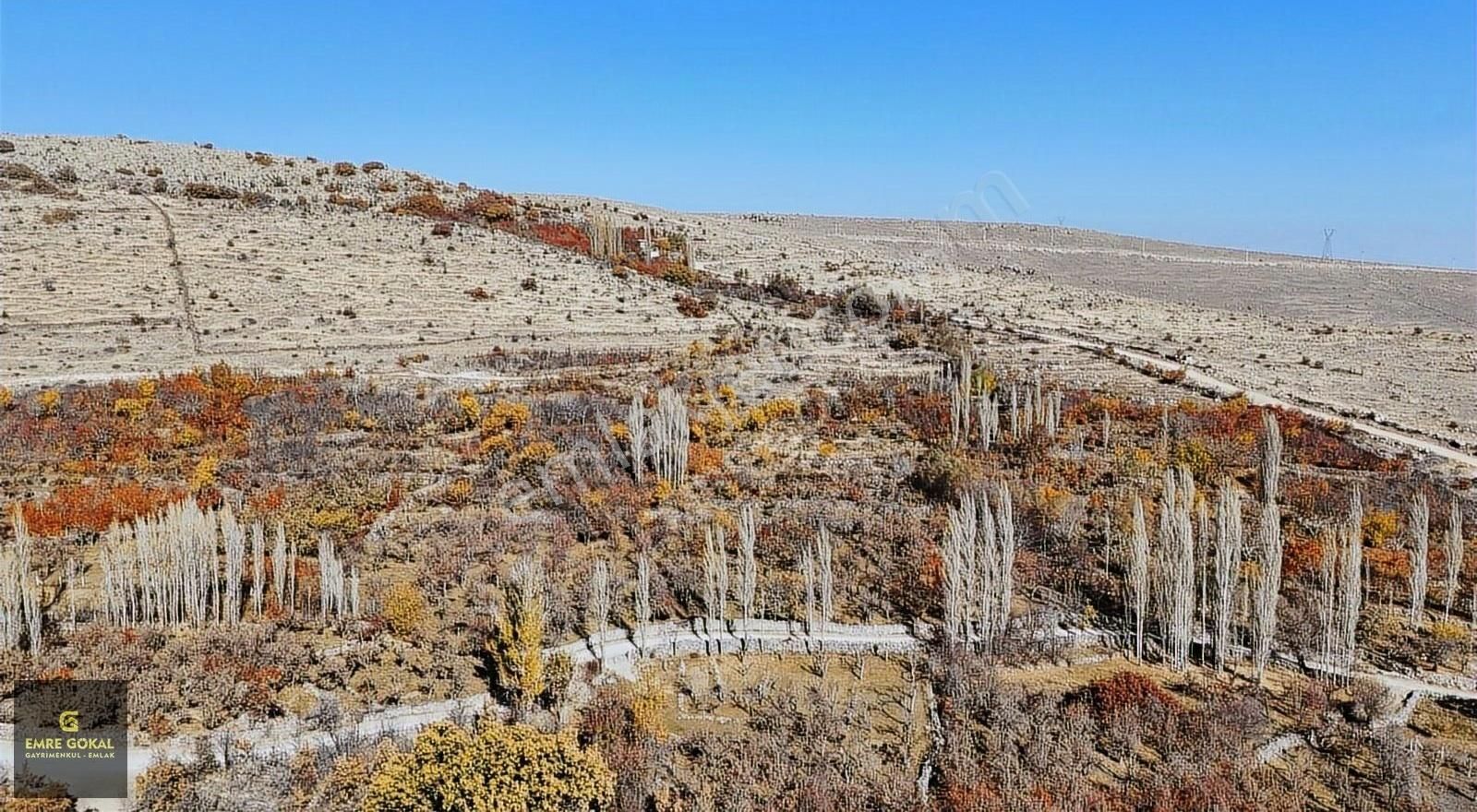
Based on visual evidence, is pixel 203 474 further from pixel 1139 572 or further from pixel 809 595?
pixel 1139 572

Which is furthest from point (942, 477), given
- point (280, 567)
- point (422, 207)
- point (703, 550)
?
point (422, 207)

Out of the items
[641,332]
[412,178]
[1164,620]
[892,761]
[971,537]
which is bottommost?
[892,761]

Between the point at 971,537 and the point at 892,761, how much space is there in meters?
3.49

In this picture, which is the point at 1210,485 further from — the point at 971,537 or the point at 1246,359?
the point at 1246,359

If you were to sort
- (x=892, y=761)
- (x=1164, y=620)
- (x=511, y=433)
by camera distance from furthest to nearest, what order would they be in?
(x=511, y=433) → (x=1164, y=620) → (x=892, y=761)

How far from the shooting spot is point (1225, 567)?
35.4 feet

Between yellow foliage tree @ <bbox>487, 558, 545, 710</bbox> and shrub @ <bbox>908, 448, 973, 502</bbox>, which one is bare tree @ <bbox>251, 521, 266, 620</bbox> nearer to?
yellow foliage tree @ <bbox>487, 558, 545, 710</bbox>

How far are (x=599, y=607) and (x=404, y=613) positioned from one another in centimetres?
257

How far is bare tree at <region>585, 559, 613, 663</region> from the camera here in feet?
36.0

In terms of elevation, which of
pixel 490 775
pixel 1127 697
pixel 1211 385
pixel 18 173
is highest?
pixel 18 173

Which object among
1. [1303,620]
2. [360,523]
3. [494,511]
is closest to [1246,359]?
[1303,620]

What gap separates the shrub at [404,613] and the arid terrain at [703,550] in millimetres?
48

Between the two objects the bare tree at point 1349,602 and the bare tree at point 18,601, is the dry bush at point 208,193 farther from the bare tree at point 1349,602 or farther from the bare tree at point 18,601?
the bare tree at point 1349,602

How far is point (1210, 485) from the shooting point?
17172 millimetres
